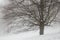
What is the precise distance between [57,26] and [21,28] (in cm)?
243

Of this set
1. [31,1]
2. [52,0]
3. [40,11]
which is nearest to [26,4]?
[31,1]

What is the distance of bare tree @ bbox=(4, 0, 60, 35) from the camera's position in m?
8.13

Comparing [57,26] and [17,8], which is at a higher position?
[17,8]

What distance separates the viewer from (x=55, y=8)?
27.5ft

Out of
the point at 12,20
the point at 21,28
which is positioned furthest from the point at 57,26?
the point at 12,20

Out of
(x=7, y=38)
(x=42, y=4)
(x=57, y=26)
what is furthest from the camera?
(x=57, y=26)

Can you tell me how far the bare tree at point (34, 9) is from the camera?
813 centimetres

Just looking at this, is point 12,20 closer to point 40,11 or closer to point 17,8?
point 17,8

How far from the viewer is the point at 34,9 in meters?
8.24

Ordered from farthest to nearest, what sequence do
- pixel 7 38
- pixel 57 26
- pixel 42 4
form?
1. pixel 57 26
2. pixel 7 38
3. pixel 42 4

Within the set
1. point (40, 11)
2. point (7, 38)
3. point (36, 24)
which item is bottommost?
point (7, 38)

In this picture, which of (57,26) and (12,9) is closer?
(12,9)

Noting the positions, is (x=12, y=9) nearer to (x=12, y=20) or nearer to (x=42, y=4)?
(x=12, y=20)

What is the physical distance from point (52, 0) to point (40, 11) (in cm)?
88
